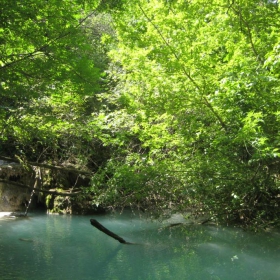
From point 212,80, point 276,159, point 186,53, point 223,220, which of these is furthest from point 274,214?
point 186,53

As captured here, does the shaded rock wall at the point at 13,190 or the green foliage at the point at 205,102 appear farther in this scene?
the shaded rock wall at the point at 13,190

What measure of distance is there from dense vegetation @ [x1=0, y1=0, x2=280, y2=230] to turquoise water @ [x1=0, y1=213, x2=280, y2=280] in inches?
A: 26.6

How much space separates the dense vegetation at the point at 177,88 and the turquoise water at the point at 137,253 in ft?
2.22

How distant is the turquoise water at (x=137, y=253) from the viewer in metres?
5.61

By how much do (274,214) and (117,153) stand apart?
13.3 ft

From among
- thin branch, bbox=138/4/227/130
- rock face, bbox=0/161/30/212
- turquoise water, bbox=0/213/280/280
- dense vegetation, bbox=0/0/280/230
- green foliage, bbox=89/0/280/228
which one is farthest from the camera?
rock face, bbox=0/161/30/212

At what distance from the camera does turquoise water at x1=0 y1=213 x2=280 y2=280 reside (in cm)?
561

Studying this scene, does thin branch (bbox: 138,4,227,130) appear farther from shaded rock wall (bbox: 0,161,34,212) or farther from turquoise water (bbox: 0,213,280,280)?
shaded rock wall (bbox: 0,161,34,212)

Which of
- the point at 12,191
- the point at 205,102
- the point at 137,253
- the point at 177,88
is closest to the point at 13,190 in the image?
the point at 12,191

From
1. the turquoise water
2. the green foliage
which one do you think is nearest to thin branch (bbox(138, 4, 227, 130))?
the green foliage

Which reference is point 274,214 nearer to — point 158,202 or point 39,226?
point 158,202

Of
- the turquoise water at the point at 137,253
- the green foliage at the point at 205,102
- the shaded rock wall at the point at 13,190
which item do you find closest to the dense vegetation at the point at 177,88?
the green foliage at the point at 205,102

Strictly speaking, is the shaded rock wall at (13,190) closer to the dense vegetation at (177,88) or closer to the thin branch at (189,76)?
the dense vegetation at (177,88)

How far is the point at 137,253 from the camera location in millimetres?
6668
